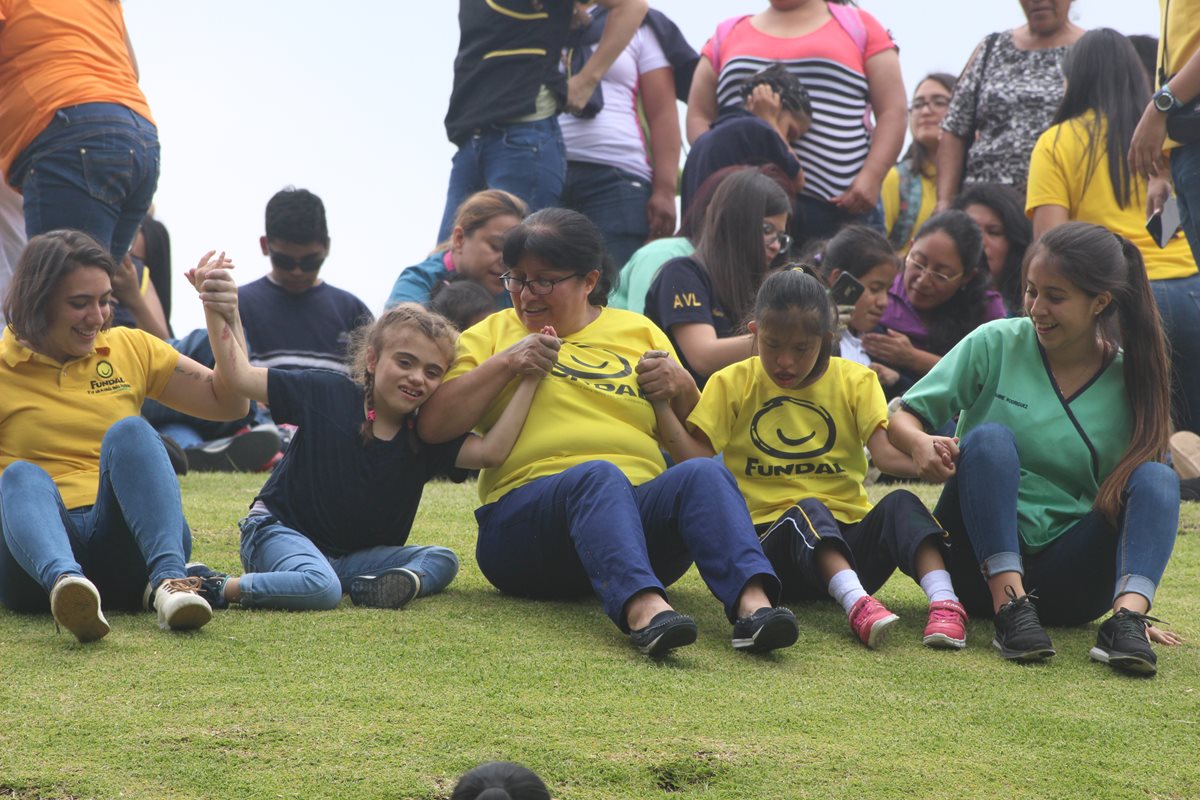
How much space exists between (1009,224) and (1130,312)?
3.00 m

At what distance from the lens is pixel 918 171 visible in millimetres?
8148

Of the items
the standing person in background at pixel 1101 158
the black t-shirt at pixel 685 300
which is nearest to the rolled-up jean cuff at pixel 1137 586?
the black t-shirt at pixel 685 300

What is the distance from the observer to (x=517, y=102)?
6566 millimetres

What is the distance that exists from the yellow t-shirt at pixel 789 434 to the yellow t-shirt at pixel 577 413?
0.19 metres

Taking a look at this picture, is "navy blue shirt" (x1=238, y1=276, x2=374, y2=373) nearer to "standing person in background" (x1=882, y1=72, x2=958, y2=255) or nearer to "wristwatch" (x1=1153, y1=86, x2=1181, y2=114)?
"standing person in background" (x1=882, y1=72, x2=958, y2=255)

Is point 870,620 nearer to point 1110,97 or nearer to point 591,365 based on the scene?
point 591,365

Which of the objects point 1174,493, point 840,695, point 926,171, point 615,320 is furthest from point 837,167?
point 840,695

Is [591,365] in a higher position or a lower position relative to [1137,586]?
higher

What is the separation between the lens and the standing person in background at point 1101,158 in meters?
6.18

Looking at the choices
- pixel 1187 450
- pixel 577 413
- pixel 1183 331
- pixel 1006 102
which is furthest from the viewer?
pixel 1006 102

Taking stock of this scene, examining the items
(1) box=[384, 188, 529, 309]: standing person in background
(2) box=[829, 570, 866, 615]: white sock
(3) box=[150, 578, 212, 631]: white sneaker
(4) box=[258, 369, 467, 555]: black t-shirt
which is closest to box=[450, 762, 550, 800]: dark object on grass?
(3) box=[150, 578, 212, 631]: white sneaker

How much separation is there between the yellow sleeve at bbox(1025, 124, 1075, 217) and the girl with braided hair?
3.14 m

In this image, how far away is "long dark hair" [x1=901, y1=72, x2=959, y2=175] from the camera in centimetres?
816

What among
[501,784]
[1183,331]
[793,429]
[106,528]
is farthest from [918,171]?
[501,784]
